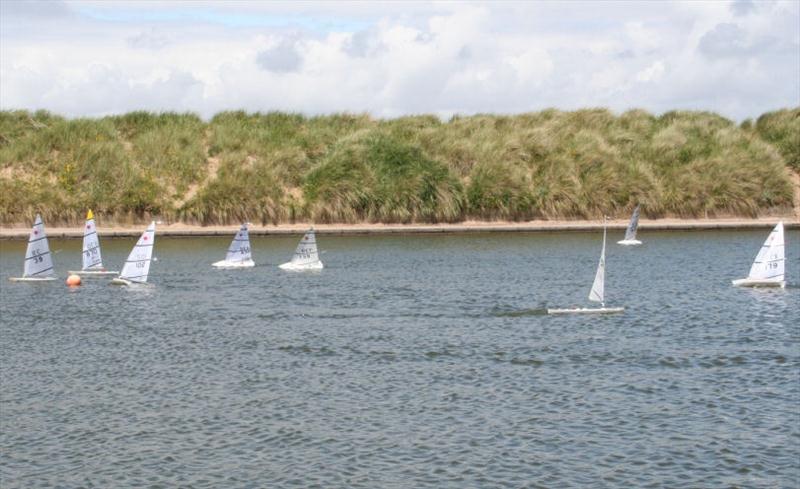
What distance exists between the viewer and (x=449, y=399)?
29.2 m

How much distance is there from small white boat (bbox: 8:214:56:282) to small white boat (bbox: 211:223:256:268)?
961 cm

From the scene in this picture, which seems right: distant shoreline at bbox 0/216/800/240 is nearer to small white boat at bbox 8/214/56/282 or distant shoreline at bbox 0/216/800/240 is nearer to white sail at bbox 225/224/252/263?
white sail at bbox 225/224/252/263

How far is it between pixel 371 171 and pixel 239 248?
33340 millimetres

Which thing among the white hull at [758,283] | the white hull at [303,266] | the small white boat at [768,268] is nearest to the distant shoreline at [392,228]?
the white hull at [303,266]

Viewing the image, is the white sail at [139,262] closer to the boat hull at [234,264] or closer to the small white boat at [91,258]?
the small white boat at [91,258]

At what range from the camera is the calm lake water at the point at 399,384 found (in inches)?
922

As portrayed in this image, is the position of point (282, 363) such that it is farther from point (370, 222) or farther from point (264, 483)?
point (370, 222)

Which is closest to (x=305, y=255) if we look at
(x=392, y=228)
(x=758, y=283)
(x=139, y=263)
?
(x=139, y=263)

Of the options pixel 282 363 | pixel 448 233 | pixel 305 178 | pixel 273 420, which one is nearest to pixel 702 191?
pixel 448 233

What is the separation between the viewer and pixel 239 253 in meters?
63.7

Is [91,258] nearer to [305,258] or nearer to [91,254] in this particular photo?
[91,254]

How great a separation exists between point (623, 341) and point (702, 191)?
64898 millimetres

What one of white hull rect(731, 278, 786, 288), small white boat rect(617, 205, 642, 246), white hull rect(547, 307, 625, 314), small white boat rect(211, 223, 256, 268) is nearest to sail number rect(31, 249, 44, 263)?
small white boat rect(211, 223, 256, 268)

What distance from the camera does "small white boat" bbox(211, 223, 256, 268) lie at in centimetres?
6319
